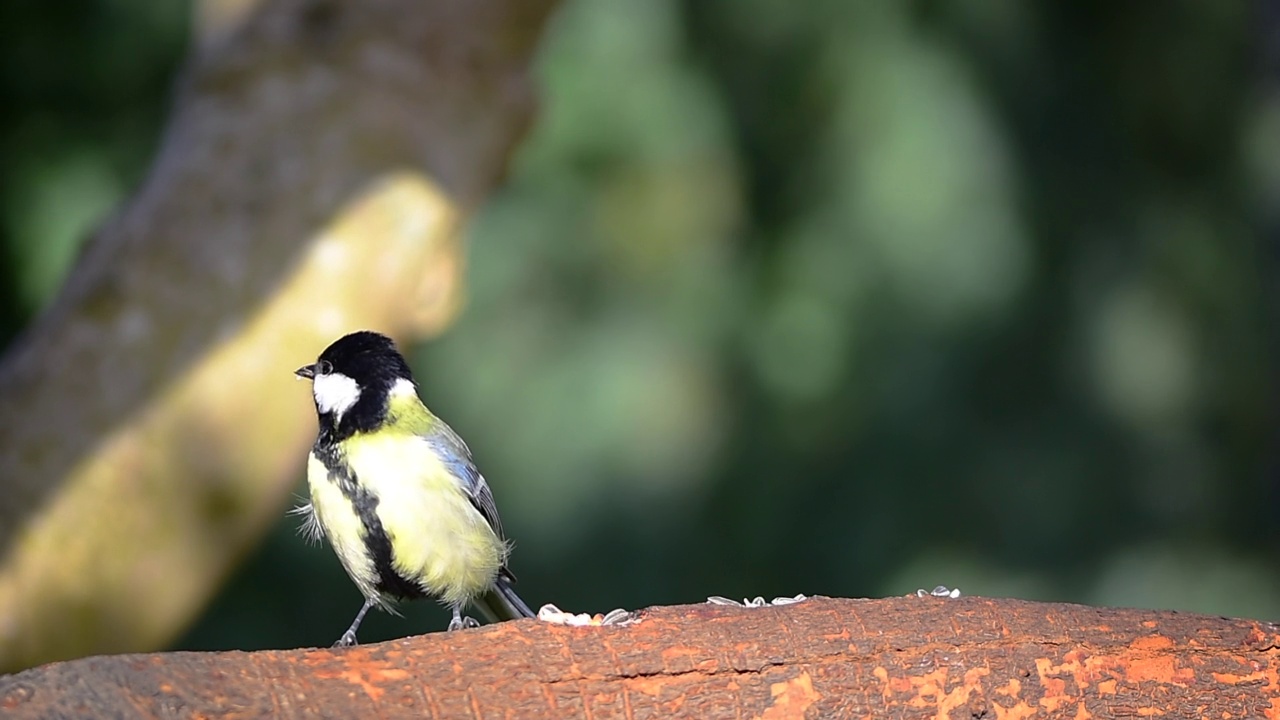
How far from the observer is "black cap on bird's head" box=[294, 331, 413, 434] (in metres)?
1.60

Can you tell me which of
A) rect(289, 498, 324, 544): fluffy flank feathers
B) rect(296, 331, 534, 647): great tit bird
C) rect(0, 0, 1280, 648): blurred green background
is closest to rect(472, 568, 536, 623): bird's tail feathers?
rect(296, 331, 534, 647): great tit bird

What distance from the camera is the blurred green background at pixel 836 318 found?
4.86 metres

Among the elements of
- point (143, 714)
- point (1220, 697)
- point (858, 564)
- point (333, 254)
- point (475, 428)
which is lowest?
point (143, 714)

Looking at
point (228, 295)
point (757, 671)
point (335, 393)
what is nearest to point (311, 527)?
point (335, 393)

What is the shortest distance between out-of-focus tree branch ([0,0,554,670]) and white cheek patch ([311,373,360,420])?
1.20 m

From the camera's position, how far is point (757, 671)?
119 cm

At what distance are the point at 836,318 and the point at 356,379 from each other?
3453 mm

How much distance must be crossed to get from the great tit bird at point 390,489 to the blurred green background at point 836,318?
10.5 ft

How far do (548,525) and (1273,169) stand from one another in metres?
2.87

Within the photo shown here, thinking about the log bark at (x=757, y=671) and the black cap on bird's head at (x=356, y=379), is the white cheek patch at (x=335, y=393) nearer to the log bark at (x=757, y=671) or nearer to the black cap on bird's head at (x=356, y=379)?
the black cap on bird's head at (x=356, y=379)

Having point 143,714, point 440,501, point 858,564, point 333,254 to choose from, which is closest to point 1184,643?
point 440,501

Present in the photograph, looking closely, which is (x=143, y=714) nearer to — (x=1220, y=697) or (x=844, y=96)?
(x=1220, y=697)

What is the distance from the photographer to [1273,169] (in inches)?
200

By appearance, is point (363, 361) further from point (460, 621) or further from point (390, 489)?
point (460, 621)
